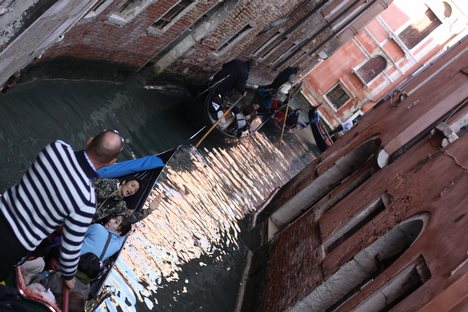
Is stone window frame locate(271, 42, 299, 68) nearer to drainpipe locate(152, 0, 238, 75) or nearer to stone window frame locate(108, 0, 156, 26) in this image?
drainpipe locate(152, 0, 238, 75)

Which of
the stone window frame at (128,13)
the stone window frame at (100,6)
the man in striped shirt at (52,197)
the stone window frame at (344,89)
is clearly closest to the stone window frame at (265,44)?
the stone window frame at (128,13)

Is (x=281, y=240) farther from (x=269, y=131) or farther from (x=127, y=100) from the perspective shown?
(x=269, y=131)

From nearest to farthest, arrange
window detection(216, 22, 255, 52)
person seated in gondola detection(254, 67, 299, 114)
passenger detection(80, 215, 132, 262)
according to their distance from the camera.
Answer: passenger detection(80, 215, 132, 262)
window detection(216, 22, 255, 52)
person seated in gondola detection(254, 67, 299, 114)

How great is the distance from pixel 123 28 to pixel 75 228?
6189mm

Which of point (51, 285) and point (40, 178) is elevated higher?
point (40, 178)

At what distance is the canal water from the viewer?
263 inches

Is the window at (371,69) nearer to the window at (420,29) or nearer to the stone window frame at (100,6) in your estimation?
the window at (420,29)

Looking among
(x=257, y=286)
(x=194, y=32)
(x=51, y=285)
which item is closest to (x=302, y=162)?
(x=194, y=32)

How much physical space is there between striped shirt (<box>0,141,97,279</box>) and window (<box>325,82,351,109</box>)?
20.0 meters

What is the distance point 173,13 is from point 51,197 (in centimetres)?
731

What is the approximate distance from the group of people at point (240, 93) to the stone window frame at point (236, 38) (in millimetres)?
605

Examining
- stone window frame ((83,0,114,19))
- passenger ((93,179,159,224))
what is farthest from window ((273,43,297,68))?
passenger ((93,179,159,224))

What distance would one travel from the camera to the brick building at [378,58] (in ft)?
74.2

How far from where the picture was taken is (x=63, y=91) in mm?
8352
